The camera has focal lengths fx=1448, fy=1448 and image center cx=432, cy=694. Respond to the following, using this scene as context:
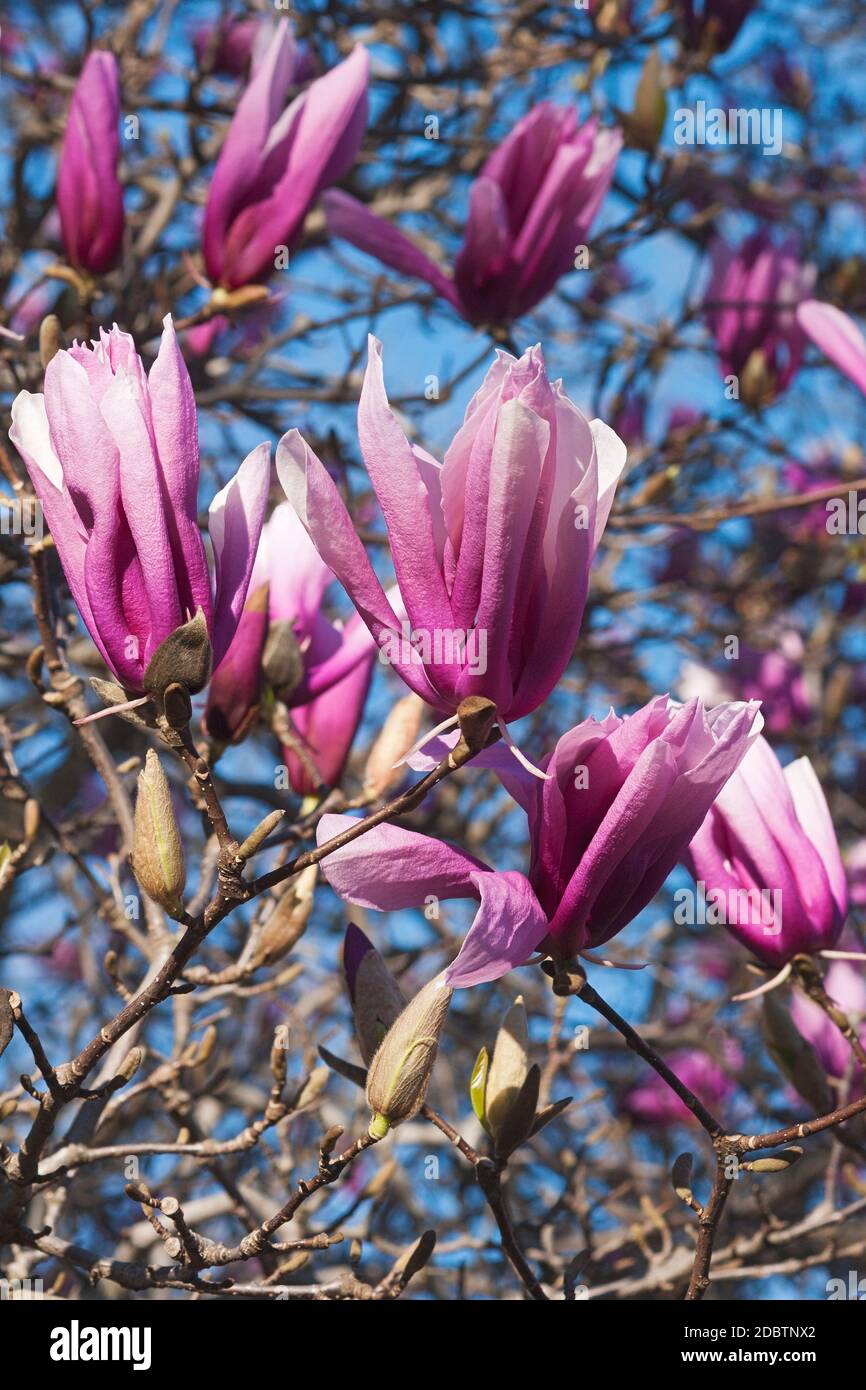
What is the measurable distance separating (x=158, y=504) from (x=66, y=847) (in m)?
0.71

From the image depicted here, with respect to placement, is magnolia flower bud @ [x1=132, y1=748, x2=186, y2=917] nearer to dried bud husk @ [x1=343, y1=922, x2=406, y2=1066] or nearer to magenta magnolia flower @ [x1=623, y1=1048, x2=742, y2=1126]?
dried bud husk @ [x1=343, y1=922, x2=406, y2=1066]

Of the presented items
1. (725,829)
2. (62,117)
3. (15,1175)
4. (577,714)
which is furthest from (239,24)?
(15,1175)

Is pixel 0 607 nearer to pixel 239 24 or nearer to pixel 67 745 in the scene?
pixel 67 745

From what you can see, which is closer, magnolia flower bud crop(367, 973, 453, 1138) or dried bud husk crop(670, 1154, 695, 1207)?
magnolia flower bud crop(367, 973, 453, 1138)

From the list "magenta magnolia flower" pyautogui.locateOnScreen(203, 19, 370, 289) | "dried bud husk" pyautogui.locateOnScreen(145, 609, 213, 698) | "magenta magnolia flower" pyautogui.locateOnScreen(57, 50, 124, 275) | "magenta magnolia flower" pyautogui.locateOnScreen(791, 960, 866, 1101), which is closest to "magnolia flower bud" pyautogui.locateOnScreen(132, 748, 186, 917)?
"dried bud husk" pyautogui.locateOnScreen(145, 609, 213, 698)

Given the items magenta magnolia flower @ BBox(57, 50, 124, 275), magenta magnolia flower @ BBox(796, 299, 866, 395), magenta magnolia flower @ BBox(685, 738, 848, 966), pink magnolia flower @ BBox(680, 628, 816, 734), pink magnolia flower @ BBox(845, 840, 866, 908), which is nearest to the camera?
magenta magnolia flower @ BBox(685, 738, 848, 966)

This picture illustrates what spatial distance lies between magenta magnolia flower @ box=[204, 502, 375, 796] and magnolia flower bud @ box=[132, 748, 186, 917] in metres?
0.46

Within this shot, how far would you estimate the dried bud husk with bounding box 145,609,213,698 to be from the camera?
39.1 inches

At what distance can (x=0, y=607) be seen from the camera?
10.3 ft

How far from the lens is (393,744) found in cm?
156

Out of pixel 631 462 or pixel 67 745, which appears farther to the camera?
pixel 631 462

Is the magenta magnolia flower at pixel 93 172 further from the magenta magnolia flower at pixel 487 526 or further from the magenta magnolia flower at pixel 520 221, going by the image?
the magenta magnolia flower at pixel 487 526

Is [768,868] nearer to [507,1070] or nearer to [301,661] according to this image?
[507,1070]
